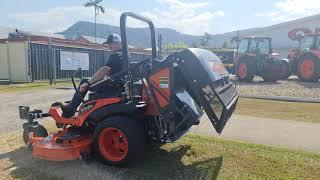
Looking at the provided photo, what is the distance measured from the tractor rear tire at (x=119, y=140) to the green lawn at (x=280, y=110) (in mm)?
4975

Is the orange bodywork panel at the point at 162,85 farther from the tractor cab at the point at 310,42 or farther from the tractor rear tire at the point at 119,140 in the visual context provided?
the tractor cab at the point at 310,42

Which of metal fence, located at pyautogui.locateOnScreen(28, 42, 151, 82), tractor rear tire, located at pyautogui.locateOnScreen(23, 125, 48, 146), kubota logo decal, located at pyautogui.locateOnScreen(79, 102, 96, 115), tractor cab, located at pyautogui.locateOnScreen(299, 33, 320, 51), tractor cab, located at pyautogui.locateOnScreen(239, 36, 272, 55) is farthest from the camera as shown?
metal fence, located at pyautogui.locateOnScreen(28, 42, 151, 82)

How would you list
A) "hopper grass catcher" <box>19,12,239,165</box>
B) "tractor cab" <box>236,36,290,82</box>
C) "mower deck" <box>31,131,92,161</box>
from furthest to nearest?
1. "tractor cab" <box>236,36,290,82</box>
2. "mower deck" <box>31,131,92,161</box>
3. "hopper grass catcher" <box>19,12,239,165</box>

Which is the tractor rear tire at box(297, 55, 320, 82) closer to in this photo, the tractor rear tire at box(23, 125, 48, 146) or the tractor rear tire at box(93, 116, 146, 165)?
the tractor rear tire at box(93, 116, 146, 165)

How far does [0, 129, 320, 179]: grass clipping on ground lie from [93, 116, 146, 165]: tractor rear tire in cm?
17

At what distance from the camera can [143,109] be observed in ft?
16.7

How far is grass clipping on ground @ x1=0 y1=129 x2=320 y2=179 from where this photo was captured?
493 centimetres

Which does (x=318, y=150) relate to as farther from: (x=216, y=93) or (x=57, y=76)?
(x=57, y=76)

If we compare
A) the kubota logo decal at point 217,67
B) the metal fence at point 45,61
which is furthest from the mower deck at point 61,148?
the metal fence at point 45,61

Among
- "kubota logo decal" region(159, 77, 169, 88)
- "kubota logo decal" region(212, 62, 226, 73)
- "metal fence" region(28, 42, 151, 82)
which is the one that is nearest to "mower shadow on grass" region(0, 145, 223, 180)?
"kubota logo decal" region(159, 77, 169, 88)

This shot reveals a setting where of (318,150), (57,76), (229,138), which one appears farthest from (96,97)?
(57,76)

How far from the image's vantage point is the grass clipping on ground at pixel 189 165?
4930 mm

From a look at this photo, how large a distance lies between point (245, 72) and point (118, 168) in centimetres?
1534

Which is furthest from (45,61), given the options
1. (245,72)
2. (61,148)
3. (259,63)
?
(61,148)
